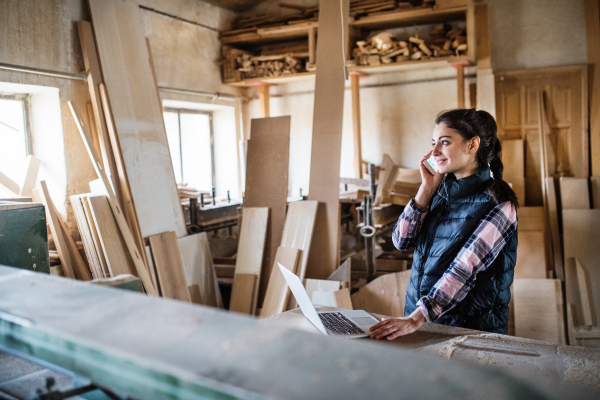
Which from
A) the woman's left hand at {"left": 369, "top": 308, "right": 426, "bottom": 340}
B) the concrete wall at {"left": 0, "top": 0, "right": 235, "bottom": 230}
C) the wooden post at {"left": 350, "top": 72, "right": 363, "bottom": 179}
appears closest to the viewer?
the woman's left hand at {"left": 369, "top": 308, "right": 426, "bottom": 340}

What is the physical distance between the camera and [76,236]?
13.6 ft

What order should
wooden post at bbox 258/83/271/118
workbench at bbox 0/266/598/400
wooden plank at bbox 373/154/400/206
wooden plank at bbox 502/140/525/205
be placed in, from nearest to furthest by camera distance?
workbench at bbox 0/266/598/400, wooden plank at bbox 373/154/400/206, wooden plank at bbox 502/140/525/205, wooden post at bbox 258/83/271/118

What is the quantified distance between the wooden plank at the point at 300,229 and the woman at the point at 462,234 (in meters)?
2.10

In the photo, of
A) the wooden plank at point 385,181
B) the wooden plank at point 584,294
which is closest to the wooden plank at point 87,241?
the wooden plank at point 385,181

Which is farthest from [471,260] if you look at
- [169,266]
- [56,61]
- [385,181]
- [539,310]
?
[56,61]

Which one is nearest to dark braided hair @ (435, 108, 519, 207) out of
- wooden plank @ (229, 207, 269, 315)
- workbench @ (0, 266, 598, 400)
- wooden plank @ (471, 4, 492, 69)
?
workbench @ (0, 266, 598, 400)

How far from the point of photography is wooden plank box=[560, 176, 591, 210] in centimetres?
496

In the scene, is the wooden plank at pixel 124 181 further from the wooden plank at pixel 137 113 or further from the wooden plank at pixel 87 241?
the wooden plank at pixel 87 241

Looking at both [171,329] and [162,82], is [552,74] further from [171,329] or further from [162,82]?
[171,329]

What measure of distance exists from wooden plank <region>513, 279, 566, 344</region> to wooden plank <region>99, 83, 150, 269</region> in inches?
120

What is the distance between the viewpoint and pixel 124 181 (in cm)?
386

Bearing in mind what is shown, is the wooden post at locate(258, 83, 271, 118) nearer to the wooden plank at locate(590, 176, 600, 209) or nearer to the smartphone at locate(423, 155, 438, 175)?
the wooden plank at locate(590, 176, 600, 209)

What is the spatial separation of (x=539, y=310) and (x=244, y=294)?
8.11 feet

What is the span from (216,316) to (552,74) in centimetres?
603
